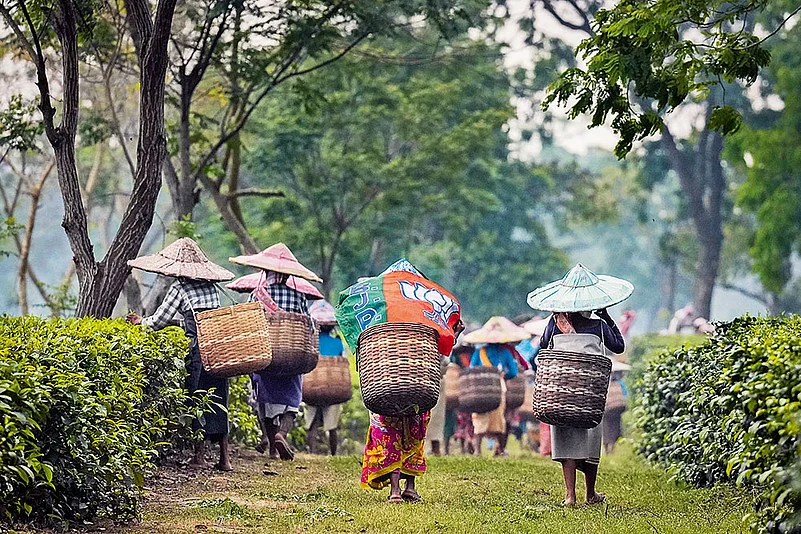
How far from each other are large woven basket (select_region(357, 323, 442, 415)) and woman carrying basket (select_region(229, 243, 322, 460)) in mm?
3317

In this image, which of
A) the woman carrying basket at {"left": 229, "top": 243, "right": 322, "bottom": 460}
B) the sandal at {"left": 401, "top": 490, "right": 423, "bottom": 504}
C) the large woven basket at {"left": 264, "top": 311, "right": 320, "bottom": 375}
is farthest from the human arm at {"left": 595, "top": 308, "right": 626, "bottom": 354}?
the woman carrying basket at {"left": 229, "top": 243, "right": 322, "bottom": 460}

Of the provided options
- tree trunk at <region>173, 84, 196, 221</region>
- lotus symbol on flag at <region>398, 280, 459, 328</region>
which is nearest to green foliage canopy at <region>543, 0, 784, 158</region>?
lotus symbol on flag at <region>398, 280, 459, 328</region>

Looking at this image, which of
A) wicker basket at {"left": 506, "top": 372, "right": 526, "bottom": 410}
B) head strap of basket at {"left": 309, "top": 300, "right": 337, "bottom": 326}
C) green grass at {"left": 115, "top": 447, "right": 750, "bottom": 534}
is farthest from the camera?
wicker basket at {"left": 506, "top": 372, "right": 526, "bottom": 410}

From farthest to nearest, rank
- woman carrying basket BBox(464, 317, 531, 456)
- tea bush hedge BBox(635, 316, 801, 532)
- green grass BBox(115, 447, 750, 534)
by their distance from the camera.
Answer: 1. woman carrying basket BBox(464, 317, 531, 456)
2. green grass BBox(115, 447, 750, 534)
3. tea bush hedge BBox(635, 316, 801, 532)

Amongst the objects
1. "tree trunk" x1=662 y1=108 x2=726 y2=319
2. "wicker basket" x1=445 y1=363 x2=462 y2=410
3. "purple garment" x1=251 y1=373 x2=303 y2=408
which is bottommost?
"purple garment" x1=251 y1=373 x2=303 y2=408

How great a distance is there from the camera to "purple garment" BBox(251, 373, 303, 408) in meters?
12.9

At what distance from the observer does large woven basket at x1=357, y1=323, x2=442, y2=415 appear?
889 centimetres

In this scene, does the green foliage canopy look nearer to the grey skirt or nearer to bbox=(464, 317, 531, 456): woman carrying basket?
the grey skirt

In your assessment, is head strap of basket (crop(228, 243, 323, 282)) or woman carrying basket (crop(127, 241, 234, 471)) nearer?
woman carrying basket (crop(127, 241, 234, 471))

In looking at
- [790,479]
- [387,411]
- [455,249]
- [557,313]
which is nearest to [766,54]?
[557,313]

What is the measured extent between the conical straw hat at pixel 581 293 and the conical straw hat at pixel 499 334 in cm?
645

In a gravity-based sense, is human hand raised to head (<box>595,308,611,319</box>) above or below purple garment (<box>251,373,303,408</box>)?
above

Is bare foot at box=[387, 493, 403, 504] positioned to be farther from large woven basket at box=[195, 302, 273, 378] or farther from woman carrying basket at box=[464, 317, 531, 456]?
woman carrying basket at box=[464, 317, 531, 456]

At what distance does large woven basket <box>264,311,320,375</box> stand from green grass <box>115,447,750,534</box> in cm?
98
